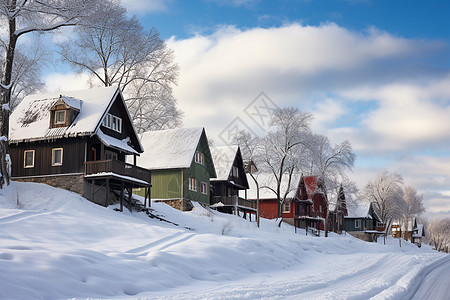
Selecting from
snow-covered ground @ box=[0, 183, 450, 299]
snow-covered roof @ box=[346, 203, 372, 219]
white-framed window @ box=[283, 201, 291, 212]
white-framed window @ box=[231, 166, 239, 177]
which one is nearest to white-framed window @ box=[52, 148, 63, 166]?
snow-covered ground @ box=[0, 183, 450, 299]

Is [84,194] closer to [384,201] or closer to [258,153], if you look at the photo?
[258,153]

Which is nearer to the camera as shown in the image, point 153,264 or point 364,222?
point 153,264

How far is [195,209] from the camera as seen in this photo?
42.2 meters

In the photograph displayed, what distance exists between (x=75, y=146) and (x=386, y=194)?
66875mm

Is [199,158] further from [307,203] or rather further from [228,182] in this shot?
[307,203]

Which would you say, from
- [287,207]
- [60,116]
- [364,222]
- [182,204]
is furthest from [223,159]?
[364,222]

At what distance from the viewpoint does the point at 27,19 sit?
25172mm

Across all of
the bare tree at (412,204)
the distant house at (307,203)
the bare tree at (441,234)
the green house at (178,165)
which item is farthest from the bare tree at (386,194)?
the green house at (178,165)

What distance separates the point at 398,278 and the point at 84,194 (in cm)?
2132

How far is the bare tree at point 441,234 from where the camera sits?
118500mm

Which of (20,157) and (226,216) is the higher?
(20,157)

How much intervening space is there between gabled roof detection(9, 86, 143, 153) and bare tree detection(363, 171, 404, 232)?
6156 cm

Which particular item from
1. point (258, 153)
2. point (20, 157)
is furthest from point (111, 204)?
point (258, 153)

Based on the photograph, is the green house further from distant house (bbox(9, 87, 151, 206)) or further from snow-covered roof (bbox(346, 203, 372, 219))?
snow-covered roof (bbox(346, 203, 372, 219))
